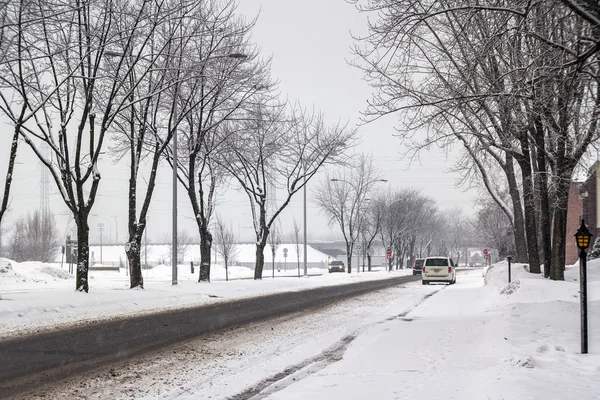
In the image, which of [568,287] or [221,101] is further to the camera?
[221,101]

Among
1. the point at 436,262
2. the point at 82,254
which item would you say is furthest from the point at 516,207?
the point at 82,254

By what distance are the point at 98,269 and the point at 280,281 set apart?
38.2 m

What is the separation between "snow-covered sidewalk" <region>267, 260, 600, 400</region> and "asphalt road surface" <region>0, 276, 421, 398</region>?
3.25 meters

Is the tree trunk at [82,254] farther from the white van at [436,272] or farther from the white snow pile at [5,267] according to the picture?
the white van at [436,272]

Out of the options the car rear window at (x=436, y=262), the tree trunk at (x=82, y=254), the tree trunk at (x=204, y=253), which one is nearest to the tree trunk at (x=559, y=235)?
the tree trunk at (x=82, y=254)

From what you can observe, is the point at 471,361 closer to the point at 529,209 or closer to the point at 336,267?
the point at 529,209

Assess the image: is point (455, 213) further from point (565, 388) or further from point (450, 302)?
point (565, 388)

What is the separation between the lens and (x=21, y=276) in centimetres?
3903

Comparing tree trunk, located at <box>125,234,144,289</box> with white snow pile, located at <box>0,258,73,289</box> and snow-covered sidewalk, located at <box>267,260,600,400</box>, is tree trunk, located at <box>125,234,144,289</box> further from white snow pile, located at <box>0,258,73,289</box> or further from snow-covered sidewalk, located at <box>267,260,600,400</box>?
white snow pile, located at <box>0,258,73,289</box>

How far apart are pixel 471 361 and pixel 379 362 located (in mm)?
1291

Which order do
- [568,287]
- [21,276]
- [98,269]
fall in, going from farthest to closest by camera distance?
[98,269], [21,276], [568,287]

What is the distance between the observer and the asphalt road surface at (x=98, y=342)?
333 inches

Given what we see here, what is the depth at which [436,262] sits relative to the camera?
3888cm

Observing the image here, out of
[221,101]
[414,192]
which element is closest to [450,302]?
[221,101]
